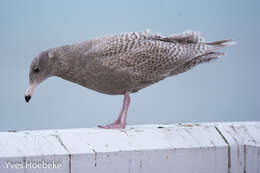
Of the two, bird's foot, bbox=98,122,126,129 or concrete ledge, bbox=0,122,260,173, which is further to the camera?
bird's foot, bbox=98,122,126,129

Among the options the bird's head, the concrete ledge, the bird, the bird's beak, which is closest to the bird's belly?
the bird

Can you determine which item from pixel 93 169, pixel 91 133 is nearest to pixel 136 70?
pixel 91 133

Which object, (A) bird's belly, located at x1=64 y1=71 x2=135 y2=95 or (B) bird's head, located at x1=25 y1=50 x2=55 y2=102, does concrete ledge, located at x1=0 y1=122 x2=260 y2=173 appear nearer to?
(A) bird's belly, located at x1=64 y1=71 x2=135 y2=95

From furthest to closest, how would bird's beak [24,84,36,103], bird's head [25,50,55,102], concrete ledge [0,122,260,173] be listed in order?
bird's head [25,50,55,102]
bird's beak [24,84,36,103]
concrete ledge [0,122,260,173]

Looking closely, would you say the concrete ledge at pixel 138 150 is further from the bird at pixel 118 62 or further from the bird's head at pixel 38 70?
the bird's head at pixel 38 70

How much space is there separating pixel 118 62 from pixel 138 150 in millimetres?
1053

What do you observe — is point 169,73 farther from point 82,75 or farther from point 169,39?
point 82,75

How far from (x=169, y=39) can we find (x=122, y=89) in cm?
72

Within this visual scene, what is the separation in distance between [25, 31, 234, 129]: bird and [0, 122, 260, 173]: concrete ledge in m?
0.57

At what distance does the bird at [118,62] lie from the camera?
13.5 feet

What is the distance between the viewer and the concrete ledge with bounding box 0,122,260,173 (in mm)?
3010

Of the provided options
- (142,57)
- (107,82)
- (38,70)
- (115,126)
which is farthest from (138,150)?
(38,70)

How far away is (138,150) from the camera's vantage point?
334cm

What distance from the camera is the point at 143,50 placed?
4.28 metres
